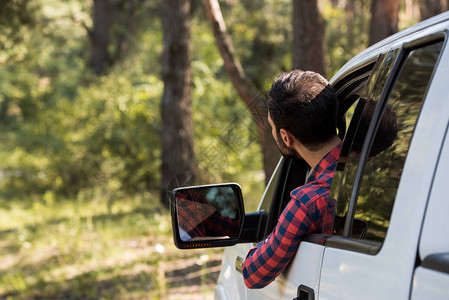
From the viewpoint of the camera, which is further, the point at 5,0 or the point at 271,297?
the point at 5,0

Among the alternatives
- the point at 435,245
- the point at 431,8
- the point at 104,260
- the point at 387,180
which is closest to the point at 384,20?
the point at 431,8

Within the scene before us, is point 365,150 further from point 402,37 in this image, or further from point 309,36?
point 309,36

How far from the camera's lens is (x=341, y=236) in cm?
169

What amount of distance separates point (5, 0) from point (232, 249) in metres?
9.67

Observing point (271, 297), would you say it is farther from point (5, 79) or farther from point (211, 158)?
point (5, 79)

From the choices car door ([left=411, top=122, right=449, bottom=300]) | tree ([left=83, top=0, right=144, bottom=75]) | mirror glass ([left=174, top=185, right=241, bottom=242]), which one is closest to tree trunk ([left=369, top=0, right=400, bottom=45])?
mirror glass ([left=174, top=185, right=241, bottom=242])

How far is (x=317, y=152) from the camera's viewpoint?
2.15 meters

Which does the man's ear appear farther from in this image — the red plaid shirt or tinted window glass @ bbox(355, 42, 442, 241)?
tinted window glass @ bbox(355, 42, 442, 241)

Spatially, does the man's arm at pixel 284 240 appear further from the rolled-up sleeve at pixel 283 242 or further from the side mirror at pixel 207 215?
the side mirror at pixel 207 215

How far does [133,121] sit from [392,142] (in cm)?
1414

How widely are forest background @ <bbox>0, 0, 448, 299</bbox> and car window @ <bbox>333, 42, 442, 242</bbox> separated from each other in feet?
2.83

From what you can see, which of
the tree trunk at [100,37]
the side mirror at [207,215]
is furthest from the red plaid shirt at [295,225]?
the tree trunk at [100,37]

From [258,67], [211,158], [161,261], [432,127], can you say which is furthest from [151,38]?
[432,127]

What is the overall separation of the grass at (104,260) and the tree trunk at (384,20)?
338cm
